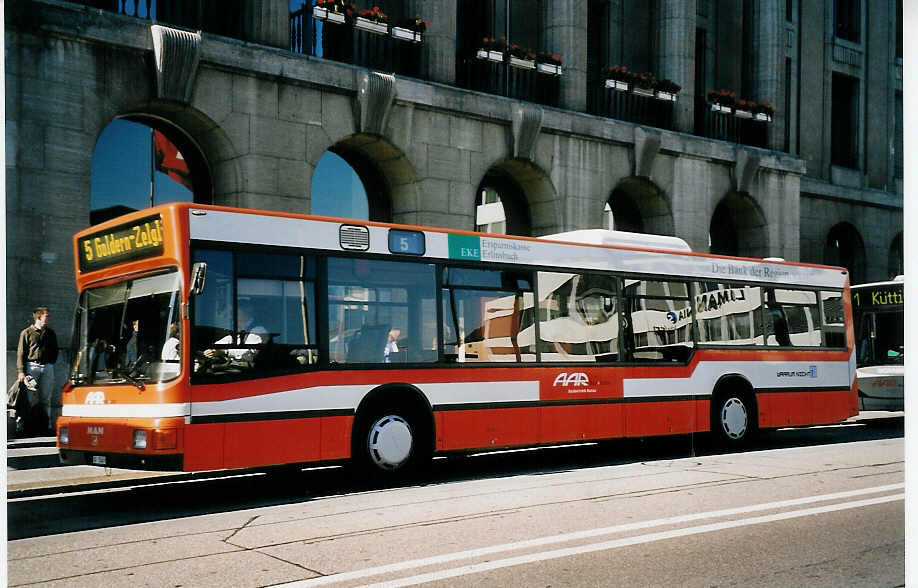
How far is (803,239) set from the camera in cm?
3025

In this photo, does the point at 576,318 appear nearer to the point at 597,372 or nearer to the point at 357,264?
the point at 597,372

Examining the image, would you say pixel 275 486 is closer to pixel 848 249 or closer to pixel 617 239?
pixel 617 239

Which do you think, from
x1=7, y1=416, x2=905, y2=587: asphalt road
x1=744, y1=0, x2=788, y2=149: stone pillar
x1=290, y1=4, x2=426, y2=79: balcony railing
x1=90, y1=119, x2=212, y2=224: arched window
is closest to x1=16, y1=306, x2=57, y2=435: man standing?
x1=7, y1=416, x2=905, y2=587: asphalt road

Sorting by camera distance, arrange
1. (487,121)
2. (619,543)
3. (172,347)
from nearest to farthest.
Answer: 1. (619,543)
2. (172,347)
3. (487,121)

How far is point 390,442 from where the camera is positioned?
11.1m

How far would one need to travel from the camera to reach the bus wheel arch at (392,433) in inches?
431

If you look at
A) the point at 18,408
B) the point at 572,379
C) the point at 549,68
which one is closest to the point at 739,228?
the point at 549,68

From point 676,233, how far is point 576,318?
42.6 ft

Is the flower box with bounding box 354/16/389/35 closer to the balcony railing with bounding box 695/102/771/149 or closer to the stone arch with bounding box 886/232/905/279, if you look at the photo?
the balcony railing with bounding box 695/102/771/149

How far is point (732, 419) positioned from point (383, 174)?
9.21 m

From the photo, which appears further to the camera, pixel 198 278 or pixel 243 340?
pixel 243 340

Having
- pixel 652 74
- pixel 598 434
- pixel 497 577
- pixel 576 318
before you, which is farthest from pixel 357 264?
pixel 652 74

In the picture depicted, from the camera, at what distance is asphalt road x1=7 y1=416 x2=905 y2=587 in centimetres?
635

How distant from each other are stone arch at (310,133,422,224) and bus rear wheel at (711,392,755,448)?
784 cm
